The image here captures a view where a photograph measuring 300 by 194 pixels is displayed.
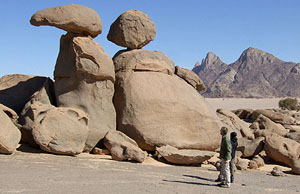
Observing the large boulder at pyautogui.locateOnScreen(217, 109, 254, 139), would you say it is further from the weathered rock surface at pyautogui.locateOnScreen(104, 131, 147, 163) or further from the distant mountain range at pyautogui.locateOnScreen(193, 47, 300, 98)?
the distant mountain range at pyautogui.locateOnScreen(193, 47, 300, 98)

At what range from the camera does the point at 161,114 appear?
30.9 ft

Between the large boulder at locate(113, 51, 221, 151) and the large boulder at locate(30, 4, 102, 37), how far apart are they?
1400 mm

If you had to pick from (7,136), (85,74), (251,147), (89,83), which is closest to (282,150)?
(251,147)

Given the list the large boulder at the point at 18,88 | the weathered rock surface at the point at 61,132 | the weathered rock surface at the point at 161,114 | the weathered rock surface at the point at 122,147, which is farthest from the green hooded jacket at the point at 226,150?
the large boulder at the point at 18,88

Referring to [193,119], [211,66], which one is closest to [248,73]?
[211,66]

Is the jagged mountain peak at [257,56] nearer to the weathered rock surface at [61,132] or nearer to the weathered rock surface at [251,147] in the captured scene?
the weathered rock surface at [251,147]

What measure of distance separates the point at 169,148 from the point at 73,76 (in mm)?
3039

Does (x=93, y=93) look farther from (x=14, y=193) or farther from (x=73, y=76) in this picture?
(x=14, y=193)

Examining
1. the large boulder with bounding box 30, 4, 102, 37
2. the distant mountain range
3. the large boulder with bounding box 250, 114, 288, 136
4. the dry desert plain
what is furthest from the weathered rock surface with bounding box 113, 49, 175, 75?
the distant mountain range

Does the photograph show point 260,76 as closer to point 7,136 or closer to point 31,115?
point 31,115

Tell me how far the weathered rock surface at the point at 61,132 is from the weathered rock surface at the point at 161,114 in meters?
1.41

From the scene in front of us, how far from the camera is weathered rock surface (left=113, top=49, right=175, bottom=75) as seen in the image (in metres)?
9.89

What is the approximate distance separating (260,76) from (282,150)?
4007 inches

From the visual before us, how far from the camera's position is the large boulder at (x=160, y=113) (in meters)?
9.23
